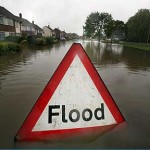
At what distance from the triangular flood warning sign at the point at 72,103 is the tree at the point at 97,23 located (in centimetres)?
8795

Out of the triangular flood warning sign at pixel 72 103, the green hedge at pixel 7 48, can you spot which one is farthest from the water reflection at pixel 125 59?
the triangular flood warning sign at pixel 72 103

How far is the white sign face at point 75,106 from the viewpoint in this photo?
2111 mm

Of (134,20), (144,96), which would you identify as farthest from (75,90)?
(134,20)

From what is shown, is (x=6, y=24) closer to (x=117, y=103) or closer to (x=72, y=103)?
(x=117, y=103)

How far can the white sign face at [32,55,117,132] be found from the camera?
211 centimetres

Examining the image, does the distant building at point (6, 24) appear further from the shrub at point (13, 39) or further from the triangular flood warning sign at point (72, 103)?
the triangular flood warning sign at point (72, 103)

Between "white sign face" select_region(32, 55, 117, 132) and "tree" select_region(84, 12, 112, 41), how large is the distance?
88.0 m

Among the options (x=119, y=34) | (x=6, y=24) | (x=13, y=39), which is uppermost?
(x=6, y=24)

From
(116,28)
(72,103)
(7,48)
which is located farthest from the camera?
(116,28)

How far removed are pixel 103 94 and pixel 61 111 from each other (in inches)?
20.6

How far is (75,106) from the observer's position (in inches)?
87.4

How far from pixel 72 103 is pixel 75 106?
5 cm

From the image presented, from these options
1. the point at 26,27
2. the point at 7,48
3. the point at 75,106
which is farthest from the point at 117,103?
the point at 26,27

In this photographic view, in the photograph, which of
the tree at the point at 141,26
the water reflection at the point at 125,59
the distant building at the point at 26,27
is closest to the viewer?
the water reflection at the point at 125,59
